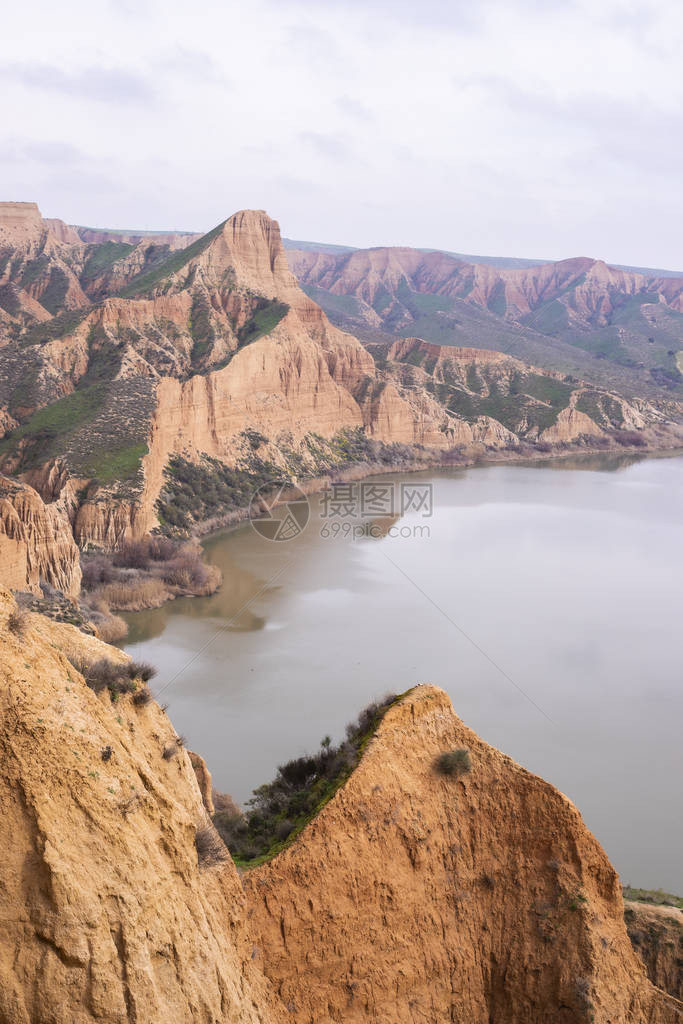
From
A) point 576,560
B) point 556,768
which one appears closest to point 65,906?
point 556,768

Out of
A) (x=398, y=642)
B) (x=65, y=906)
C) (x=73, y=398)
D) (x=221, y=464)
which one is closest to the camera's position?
(x=65, y=906)

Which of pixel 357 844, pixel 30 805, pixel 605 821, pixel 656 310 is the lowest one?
pixel 605 821

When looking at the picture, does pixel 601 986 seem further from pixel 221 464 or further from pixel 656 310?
pixel 656 310

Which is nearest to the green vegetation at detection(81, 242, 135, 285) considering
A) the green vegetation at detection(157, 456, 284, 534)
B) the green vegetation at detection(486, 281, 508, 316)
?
the green vegetation at detection(157, 456, 284, 534)

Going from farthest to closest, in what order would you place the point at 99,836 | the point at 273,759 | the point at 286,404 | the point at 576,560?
the point at 286,404 < the point at 576,560 < the point at 273,759 < the point at 99,836

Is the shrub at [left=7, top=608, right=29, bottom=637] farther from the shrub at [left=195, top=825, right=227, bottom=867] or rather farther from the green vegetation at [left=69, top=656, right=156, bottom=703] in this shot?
the shrub at [left=195, top=825, right=227, bottom=867]
